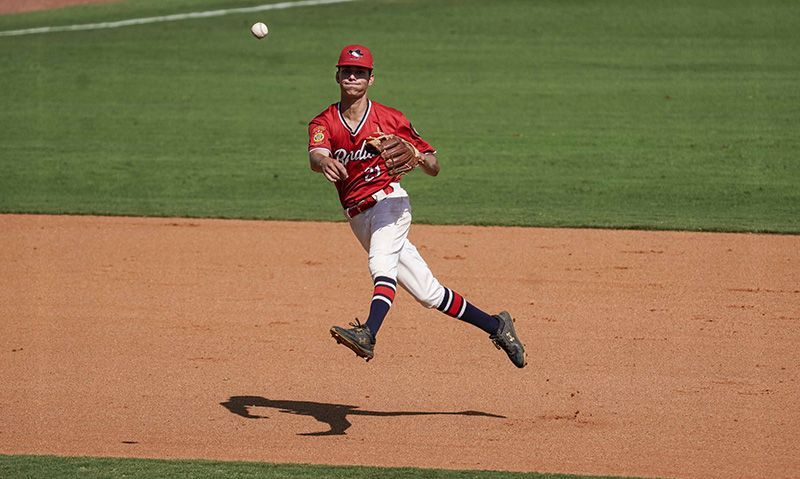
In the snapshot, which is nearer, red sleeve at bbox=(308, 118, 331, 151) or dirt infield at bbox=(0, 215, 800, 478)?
dirt infield at bbox=(0, 215, 800, 478)

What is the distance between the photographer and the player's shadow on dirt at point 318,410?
761 cm

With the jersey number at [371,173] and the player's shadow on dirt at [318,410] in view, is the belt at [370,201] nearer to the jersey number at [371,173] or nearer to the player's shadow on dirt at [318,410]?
the jersey number at [371,173]

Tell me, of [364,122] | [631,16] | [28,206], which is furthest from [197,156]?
[631,16]

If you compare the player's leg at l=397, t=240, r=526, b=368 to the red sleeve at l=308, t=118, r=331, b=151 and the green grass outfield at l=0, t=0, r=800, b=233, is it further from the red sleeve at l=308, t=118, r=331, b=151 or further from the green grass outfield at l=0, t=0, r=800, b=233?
the green grass outfield at l=0, t=0, r=800, b=233

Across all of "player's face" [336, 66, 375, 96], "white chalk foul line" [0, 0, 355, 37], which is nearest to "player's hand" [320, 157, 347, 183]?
"player's face" [336, 66, 375, 96]

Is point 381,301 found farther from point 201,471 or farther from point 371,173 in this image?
point 201,471

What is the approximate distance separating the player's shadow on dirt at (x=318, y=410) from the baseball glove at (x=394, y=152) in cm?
157

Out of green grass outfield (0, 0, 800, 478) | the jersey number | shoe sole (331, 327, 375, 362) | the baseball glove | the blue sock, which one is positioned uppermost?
green grass outfield (0, 0, 800, 478)

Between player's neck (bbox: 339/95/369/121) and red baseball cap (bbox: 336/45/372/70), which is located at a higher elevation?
red baseball cap (bbox: 336/45/372/70)

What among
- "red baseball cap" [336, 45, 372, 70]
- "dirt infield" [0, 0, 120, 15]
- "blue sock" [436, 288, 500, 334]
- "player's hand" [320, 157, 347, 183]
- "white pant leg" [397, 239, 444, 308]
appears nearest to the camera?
"player's hand" [320, 157, 347, 183]

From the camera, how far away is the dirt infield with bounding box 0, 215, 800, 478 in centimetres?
711

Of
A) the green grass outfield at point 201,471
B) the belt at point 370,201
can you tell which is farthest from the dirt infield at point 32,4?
the green grass outfield at point 201,471

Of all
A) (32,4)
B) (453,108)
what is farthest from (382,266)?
(32,4)

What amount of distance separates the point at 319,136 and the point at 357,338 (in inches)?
51.1
